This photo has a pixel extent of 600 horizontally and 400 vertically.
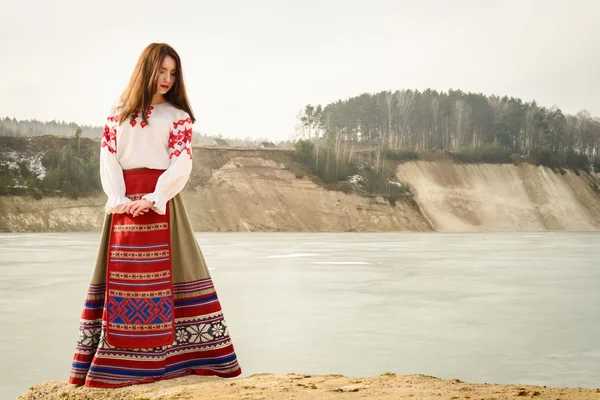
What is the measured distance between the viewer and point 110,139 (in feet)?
15.3

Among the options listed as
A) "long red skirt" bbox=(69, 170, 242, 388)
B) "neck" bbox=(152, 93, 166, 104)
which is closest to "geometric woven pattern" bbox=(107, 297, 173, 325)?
"long red skirt" bbox=(69, 170, 242, 388)

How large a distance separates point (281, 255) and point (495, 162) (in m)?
47.1

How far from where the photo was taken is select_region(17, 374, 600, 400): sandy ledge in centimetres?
397

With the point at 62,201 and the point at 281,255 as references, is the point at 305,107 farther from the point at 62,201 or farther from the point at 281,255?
the point at 281,255

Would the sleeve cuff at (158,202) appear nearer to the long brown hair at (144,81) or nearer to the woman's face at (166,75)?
the long brown hair at (144,81)

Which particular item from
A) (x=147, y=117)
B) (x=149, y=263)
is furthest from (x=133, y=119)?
(x=149, y=263)

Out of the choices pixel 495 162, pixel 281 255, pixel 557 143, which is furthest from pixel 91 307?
pixel 557 143

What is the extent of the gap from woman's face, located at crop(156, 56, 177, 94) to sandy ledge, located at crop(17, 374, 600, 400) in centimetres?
198

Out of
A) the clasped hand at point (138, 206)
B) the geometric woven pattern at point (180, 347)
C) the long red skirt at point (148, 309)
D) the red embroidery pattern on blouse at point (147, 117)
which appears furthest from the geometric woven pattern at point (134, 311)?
the red embroidery pattern on blouse at point (147, 117)

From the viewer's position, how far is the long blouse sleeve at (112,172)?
4459 mm

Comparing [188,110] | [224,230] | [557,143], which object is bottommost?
[224,230]

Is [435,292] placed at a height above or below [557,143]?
below

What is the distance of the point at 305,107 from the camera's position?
66312mm

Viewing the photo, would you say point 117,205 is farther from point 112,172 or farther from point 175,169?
point 175,169
